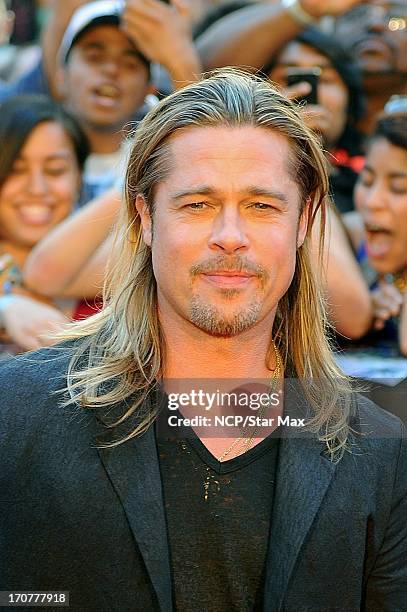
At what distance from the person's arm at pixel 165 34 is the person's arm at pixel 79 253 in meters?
0.47

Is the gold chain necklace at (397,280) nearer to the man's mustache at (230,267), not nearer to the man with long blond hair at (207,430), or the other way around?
the man with long blond hair at (207,430)

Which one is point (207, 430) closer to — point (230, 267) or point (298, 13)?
point (230, 267)

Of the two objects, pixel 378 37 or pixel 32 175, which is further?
pixel 378 37

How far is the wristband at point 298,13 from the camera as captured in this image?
3.05m

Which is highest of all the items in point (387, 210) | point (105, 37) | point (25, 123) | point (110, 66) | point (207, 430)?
point (105, 37)

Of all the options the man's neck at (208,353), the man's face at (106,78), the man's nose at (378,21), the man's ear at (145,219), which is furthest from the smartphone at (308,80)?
the man's neck at (208,353)

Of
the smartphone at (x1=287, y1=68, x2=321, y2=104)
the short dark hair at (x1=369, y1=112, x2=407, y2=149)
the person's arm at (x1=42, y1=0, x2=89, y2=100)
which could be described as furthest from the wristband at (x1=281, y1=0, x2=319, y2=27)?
the person's arm at (x1=42, y1=0, x2=89, y2=100)

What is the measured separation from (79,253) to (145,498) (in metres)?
1.21

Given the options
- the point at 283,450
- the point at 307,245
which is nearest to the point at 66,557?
the point at 283,450

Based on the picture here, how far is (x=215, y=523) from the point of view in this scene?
182 cm

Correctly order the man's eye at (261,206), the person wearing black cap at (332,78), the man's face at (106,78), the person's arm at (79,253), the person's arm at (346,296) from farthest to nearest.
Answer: the man's face at (106,78), the person wearing black cap at (332,78), the person's arm at (79,253), the person's arm at (346,296), the man's eye at (261,206)

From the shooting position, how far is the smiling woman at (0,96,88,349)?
305 cm

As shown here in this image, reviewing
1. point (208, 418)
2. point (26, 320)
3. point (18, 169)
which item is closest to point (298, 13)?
point (18, 169)

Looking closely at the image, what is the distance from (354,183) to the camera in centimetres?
317
